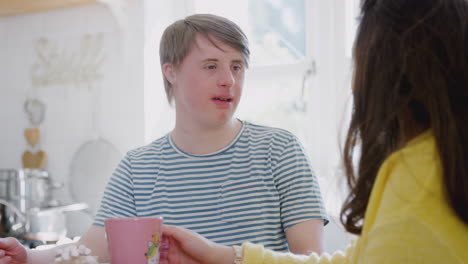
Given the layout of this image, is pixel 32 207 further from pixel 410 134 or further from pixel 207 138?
pixel 410 134

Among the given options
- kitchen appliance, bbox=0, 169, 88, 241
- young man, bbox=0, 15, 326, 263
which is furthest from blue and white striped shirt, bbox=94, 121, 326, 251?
kitchen appliance, bbox=0, 169, 88, 241

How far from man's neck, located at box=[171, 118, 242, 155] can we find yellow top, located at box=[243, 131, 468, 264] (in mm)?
709

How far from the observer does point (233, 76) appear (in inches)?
47.3

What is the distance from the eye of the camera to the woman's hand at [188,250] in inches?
33.4

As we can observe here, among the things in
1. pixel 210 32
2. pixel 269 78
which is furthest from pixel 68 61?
pixel 210 32

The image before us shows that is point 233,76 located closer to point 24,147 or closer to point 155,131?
point 155,131

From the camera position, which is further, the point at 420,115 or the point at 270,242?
the point at 270,242

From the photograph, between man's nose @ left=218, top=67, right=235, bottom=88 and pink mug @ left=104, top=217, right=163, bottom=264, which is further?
man's nose @ left=218, top=67, right=235, bottom=88

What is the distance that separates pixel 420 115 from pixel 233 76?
658mm

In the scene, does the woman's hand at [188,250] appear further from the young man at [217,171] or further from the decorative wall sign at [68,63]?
the decorative wall sign at [68,63]

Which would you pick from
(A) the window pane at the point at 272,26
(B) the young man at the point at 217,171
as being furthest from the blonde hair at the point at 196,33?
(A) the window pane at the point at 272,26

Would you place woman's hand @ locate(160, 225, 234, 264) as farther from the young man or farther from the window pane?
the window pane

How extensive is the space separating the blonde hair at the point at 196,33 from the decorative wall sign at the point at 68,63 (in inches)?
45.5

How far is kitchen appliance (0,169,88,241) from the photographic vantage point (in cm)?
200
